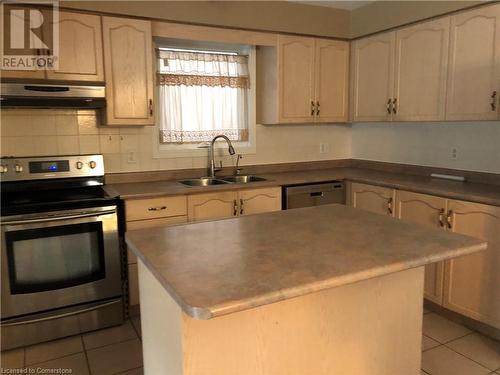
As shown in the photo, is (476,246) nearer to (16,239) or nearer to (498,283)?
(498,283)

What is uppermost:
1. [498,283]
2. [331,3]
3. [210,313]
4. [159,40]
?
[331,3]

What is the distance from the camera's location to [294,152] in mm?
4027

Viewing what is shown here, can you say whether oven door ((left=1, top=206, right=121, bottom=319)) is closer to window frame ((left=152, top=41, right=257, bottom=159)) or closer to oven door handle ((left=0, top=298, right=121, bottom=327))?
oven door handle ((left=0, top=298, right=121, bottom=327))

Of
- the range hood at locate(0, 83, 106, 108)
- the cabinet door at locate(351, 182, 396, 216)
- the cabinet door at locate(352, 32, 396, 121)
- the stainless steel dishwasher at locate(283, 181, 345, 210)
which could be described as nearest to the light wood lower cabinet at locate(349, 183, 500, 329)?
the cabinet door at locate(351, 182, 396, 216)

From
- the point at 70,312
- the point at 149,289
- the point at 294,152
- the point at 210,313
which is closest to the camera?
the point at 210,313

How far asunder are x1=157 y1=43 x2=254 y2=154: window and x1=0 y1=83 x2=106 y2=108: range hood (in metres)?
0.73

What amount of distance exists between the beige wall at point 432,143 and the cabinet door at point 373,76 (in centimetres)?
33

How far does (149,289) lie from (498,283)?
2.10m

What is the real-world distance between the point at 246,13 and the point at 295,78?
68cm

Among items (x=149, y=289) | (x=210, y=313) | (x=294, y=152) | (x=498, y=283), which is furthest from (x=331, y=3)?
(x=210, y=313)

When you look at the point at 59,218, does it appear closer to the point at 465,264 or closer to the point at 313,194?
the point at 313,194

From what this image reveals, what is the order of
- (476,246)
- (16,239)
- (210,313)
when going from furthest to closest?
(16,239)
(476,246)
(210,313)

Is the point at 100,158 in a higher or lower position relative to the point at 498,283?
higher

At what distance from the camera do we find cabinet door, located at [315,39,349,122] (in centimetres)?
369
